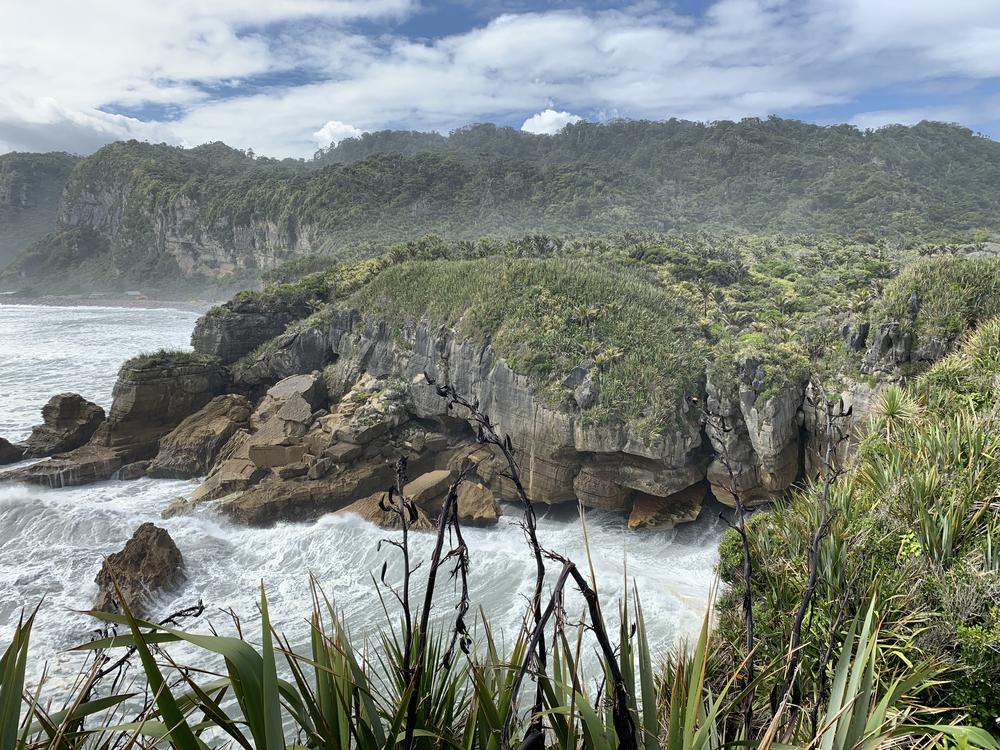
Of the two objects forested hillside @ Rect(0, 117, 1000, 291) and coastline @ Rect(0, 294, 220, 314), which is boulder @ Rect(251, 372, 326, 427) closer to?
forested hillside @ Rect(0, 117, 1000, 291)

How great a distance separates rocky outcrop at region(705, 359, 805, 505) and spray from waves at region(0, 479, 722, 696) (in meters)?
1.16

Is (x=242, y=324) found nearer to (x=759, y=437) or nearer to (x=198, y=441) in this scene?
(x=198, y=441)

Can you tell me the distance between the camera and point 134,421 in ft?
58.5

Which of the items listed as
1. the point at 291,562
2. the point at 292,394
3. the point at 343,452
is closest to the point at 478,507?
the point at 343,452

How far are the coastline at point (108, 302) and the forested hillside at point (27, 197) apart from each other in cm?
2590

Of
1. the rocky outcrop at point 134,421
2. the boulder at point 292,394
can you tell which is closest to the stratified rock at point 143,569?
the rocky outcrop at point 134,421

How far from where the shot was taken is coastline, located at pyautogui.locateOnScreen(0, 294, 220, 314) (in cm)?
5751

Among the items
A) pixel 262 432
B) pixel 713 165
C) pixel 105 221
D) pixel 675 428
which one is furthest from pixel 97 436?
pixel 105 221

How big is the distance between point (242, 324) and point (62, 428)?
21.4ft

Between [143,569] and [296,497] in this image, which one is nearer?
[143,569]

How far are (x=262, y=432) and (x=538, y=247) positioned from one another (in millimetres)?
15106

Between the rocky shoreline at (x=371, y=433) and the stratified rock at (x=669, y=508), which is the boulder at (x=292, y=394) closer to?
the rocky shoreline at (x=371, y=433)

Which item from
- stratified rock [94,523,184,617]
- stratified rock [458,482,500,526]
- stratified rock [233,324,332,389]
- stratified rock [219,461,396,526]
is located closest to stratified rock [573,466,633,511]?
stratified rock [458,482,500,526]

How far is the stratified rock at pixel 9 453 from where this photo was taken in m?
17.2
